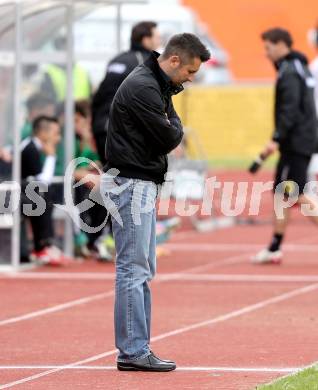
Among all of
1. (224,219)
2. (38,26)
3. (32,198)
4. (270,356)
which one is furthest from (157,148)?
(224,219)

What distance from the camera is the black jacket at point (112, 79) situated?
14719 millimetres

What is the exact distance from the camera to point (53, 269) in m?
15.0

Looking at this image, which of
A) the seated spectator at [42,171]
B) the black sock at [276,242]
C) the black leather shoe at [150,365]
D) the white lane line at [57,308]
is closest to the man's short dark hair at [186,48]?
the black leather shoe at [150,365]

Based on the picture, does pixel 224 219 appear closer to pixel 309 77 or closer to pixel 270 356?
pixel 309 77

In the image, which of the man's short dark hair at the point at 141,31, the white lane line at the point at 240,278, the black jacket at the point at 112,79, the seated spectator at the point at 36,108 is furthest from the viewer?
the seated spectator at the point at 36,108

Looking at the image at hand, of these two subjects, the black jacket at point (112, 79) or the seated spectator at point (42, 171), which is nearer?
the black jacket at point (112, 79)

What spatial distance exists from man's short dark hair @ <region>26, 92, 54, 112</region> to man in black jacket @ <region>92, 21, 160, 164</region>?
101 centimetres

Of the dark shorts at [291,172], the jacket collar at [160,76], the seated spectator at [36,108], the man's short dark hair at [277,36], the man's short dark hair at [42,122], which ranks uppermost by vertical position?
the man's short dark hair at [277,36]

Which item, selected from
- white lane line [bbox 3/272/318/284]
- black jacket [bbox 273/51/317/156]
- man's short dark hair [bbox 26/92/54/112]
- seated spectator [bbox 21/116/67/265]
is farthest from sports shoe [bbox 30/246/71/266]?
black jacket [bbox 273/51/317/156]

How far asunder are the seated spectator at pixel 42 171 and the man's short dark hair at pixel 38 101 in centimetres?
52

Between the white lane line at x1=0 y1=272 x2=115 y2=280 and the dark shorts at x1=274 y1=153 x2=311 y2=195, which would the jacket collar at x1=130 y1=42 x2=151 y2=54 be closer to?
the dark shorts at x1=274 y1=153 x2=311 y2=195

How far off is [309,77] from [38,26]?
3059 millimetres

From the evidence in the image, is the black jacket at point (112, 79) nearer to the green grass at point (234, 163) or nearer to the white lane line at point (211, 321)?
the white lane line at point (211, 321)

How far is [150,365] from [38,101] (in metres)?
7.67
